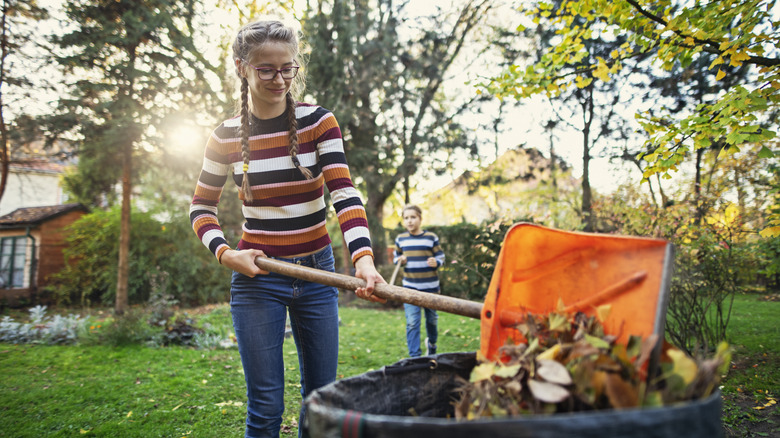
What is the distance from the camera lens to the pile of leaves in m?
0.87

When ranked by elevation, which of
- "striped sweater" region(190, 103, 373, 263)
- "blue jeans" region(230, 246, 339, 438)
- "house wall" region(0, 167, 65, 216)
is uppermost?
"house wall" region(0, 167, 65, 216)

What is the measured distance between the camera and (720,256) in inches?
169

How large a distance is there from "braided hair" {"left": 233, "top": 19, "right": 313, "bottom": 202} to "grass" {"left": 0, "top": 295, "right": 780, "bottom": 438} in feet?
7.71

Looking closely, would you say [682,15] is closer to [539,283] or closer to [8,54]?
[539,283]

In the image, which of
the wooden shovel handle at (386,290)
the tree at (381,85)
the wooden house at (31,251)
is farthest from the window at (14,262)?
the wooden shovel handle at (386,290)

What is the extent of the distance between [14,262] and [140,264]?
3.63m

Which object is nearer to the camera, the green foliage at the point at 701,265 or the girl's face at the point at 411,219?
the green foliage at the point at 701,265

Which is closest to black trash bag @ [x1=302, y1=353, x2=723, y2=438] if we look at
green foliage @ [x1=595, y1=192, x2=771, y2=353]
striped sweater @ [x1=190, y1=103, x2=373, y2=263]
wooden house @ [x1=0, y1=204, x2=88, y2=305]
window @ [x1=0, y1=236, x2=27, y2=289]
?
striped sweater @ [x1=190, y1=103, x2=373, y2=263]

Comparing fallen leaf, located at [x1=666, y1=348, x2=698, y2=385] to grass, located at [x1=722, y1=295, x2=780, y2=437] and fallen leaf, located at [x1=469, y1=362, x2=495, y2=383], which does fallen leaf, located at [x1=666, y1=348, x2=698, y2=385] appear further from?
grass, located at [x1=722, y1=295, x2=780, y2=437]

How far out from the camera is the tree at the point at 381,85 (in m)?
10.8

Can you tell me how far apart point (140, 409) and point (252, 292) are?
108 inches

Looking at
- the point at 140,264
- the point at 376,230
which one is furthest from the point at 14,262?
the point at 376,230

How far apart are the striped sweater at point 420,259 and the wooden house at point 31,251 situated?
10484mm

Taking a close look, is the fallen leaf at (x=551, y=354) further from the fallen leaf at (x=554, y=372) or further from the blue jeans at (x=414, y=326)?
the blue jeans at (x=414, y=326)
